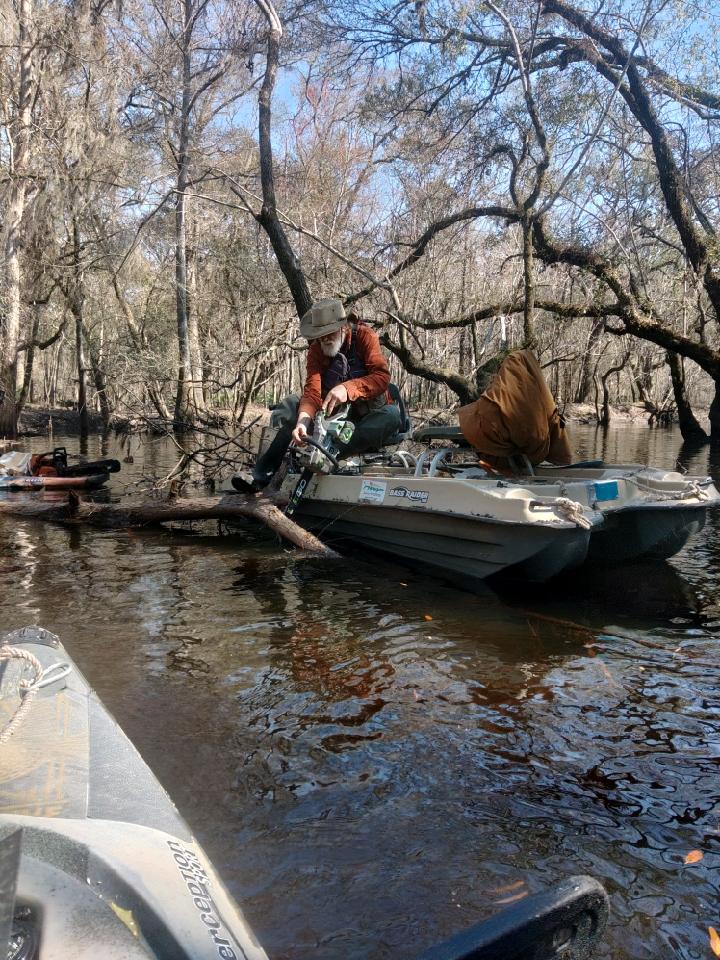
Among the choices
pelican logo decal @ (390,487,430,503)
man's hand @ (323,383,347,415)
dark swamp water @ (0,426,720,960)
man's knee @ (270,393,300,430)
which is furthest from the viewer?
man's knee @ (270,393,300,430)

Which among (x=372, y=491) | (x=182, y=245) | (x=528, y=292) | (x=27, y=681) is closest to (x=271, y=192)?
(x=528, y=292)

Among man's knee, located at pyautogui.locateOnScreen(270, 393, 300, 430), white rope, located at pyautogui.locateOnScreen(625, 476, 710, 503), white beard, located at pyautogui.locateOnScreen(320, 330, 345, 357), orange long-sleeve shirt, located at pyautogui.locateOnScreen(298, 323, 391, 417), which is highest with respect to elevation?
white beard, located at pyautogui.locateOnScreen(320, 330, 345, 357)

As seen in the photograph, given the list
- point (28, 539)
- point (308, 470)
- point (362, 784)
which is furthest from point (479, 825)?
point (28, 539)

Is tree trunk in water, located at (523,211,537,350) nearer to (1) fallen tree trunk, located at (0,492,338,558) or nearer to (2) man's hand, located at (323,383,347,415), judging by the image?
(2) man's hand, located at (323,383,347,415)

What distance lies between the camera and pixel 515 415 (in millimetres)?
6777

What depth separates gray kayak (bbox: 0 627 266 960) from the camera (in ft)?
4.88

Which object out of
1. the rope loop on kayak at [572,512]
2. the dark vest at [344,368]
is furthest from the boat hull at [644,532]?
the dark vest at [344,368]

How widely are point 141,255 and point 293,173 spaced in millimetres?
14114

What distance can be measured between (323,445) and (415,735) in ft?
13.3

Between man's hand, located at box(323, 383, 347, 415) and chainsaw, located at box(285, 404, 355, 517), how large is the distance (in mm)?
113

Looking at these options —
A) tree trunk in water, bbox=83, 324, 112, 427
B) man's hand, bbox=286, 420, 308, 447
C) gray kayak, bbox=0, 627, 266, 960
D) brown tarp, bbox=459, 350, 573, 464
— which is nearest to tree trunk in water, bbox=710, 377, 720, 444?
brown tarp, bbox=459, 350, 573, 464

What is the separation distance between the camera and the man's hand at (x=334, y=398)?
7.16 metres

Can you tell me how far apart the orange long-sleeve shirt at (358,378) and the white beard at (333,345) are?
79 millimetres

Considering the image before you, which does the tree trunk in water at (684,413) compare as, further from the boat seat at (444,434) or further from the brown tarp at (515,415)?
the brown tarp at (515,415)
